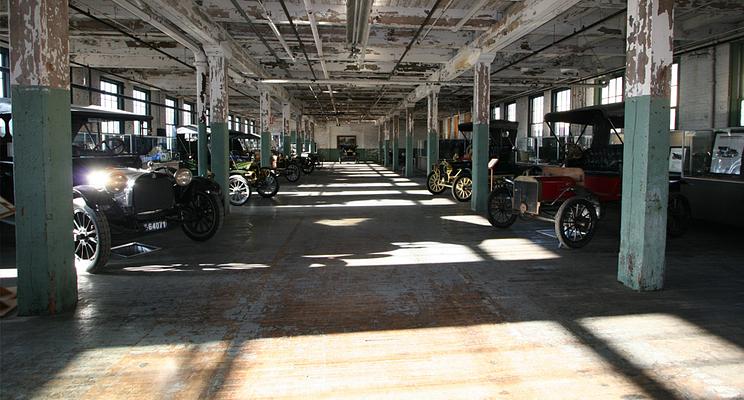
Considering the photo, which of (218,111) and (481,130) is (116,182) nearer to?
(218,111)

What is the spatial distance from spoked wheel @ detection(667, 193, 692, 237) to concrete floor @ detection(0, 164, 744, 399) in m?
1.03

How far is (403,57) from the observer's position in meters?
13.4

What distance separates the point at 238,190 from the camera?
12.1m

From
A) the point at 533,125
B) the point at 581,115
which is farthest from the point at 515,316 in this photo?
the point at 533,125

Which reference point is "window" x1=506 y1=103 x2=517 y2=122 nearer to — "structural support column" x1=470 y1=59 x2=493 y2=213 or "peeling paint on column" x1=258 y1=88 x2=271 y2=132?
"peeling paint on column" x1=258 y1=88 x2=271 y2=132

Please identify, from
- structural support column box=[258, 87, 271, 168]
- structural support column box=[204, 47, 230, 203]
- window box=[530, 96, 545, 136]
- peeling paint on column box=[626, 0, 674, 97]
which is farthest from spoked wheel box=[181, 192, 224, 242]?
window box=[530, 96, 545, 136]

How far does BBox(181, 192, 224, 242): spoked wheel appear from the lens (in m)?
7.51

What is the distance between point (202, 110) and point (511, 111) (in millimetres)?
17939

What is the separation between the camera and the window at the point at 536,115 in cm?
2203

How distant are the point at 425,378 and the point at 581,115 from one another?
284 inches

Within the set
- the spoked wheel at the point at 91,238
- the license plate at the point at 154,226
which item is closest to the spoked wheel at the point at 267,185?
the license plate at the point at 154,226

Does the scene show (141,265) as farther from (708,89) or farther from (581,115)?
(708,89)

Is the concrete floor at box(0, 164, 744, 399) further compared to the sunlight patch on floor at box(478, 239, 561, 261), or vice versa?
the sunlight patch on floor at box(478, 239, 561, 261)

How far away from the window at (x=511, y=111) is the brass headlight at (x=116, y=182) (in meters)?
21.3
